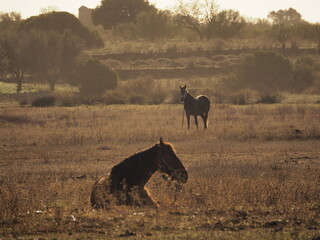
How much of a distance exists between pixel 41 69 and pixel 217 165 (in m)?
41.3

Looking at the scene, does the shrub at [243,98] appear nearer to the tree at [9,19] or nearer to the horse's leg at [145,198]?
the horse's leg at [145,198]

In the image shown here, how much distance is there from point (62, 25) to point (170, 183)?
68.4 meters

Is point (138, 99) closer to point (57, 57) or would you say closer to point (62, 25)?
point (57, 57)

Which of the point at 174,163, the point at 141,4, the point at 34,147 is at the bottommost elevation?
the point at 34,147

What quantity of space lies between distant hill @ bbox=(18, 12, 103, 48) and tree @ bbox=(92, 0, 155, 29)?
17563 mm

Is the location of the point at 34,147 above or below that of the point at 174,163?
below

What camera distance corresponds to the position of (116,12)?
3770 inches

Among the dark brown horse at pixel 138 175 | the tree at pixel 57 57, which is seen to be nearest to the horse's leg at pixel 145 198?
the dark brown horse at pixel 138 175

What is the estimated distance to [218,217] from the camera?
968cm

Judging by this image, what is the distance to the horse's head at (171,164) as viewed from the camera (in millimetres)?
9938

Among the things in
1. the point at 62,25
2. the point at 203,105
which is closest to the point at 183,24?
the point at 62,25

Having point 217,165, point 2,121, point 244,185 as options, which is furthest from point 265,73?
point 244,185

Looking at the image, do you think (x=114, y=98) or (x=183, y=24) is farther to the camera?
(x=183, y=24)

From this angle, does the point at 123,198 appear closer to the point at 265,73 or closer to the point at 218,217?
the point at 218,217
